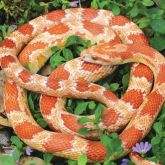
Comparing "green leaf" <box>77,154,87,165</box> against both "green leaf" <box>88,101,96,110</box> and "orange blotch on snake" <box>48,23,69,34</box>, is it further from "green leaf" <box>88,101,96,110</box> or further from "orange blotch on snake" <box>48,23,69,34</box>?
"orange blotch on snake" <box>48,23,69,34</box>

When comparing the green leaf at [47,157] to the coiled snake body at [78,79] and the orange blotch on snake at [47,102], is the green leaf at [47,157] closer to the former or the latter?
the coiled snake body at [78,79]

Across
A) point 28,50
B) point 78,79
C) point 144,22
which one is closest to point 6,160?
point 78,79

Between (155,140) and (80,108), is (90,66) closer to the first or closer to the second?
(80,108)

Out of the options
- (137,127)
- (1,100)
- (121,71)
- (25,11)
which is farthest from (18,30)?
(137,127)

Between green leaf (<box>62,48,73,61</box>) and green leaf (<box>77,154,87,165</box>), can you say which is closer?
green leaf (<box>77,154,87,165</box>)

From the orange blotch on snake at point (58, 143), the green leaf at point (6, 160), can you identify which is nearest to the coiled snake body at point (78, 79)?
the orange blotch on snake at point (58, 143)

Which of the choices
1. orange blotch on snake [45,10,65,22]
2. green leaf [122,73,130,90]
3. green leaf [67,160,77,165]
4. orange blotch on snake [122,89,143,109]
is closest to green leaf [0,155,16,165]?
green leaf [67,160,77,165]

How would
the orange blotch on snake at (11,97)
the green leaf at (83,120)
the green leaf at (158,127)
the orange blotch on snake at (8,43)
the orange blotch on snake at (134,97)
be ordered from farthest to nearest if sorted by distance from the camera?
1. the orange blotch on snake at (8,43)
2. the orange blotch on snake at (11,97)
3. the orange blotch on snake at (134,97)
4. the green leaf at (158,127)
5. the green leaf at (83,120)
